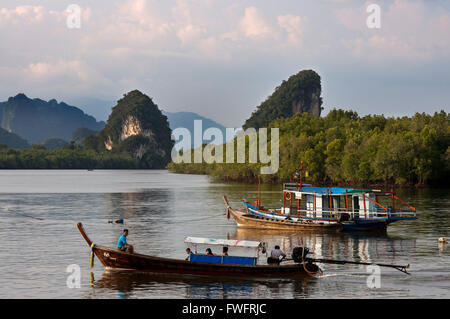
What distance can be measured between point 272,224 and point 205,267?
16.5 metres

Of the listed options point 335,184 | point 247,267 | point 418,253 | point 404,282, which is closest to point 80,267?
point 247,267

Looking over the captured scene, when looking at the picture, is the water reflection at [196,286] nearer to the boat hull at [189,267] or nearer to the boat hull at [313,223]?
the boat hull at [189,267]

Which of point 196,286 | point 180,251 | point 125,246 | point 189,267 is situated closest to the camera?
point 196,286

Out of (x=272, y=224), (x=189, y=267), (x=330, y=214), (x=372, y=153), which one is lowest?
(x=189, y=267)

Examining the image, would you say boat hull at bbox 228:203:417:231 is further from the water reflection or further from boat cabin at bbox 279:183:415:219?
the water reflection

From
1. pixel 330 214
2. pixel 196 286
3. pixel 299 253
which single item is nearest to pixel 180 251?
pixel 196 286

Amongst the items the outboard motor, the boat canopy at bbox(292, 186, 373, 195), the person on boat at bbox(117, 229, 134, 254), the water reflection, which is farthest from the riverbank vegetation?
the person on boat at bbox(117, 229, 134, 254)

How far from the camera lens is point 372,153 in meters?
101

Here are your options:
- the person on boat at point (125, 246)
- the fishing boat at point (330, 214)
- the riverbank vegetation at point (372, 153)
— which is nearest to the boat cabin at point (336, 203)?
the fishing boat at point (330, 214)

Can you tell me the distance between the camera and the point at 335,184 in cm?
11031

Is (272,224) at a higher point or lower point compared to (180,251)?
higher

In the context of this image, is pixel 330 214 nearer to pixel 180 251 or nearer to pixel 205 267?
pixel 180 251

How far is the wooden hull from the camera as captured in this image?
133 ft

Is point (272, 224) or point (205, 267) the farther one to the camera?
point (272, 224)
